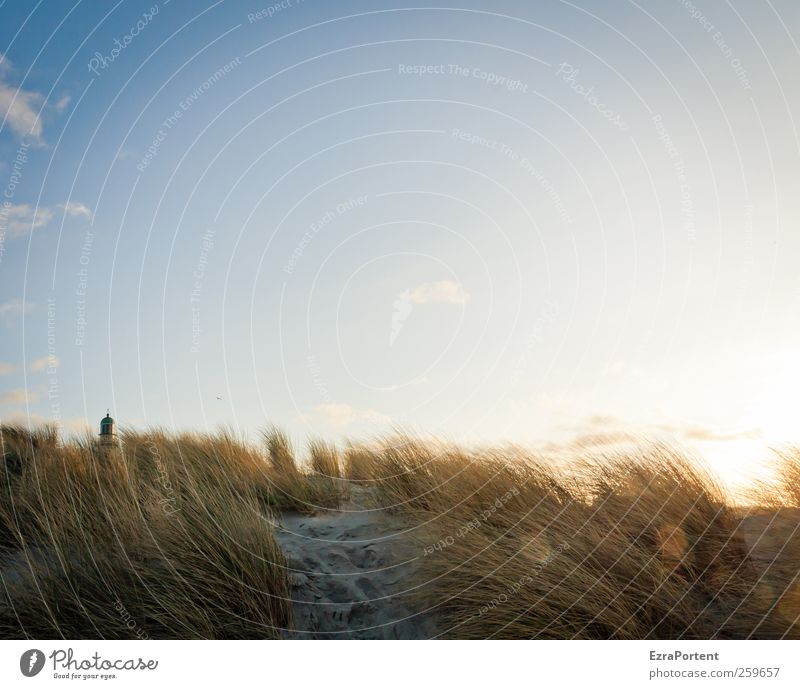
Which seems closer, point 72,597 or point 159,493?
point 72,597

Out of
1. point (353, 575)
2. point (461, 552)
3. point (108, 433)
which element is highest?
point (108, 433)

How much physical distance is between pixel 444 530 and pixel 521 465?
4.84ft

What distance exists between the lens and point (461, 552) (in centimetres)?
511

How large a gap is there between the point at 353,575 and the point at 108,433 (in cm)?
564

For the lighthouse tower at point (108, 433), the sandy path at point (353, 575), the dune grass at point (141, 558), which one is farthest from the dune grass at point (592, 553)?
the lighthouse tower at point (108, 433)

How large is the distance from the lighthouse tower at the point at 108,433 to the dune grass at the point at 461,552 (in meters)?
1.60

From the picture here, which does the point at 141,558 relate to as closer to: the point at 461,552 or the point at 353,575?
the point at 353,575

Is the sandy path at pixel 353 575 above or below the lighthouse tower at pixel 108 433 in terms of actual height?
below

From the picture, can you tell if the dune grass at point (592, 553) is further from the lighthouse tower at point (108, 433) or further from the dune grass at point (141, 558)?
the lighthouse tower at point (108, 433)

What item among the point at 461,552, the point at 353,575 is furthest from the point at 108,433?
the point at 461,552

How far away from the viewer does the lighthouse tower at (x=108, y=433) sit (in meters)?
8.91
